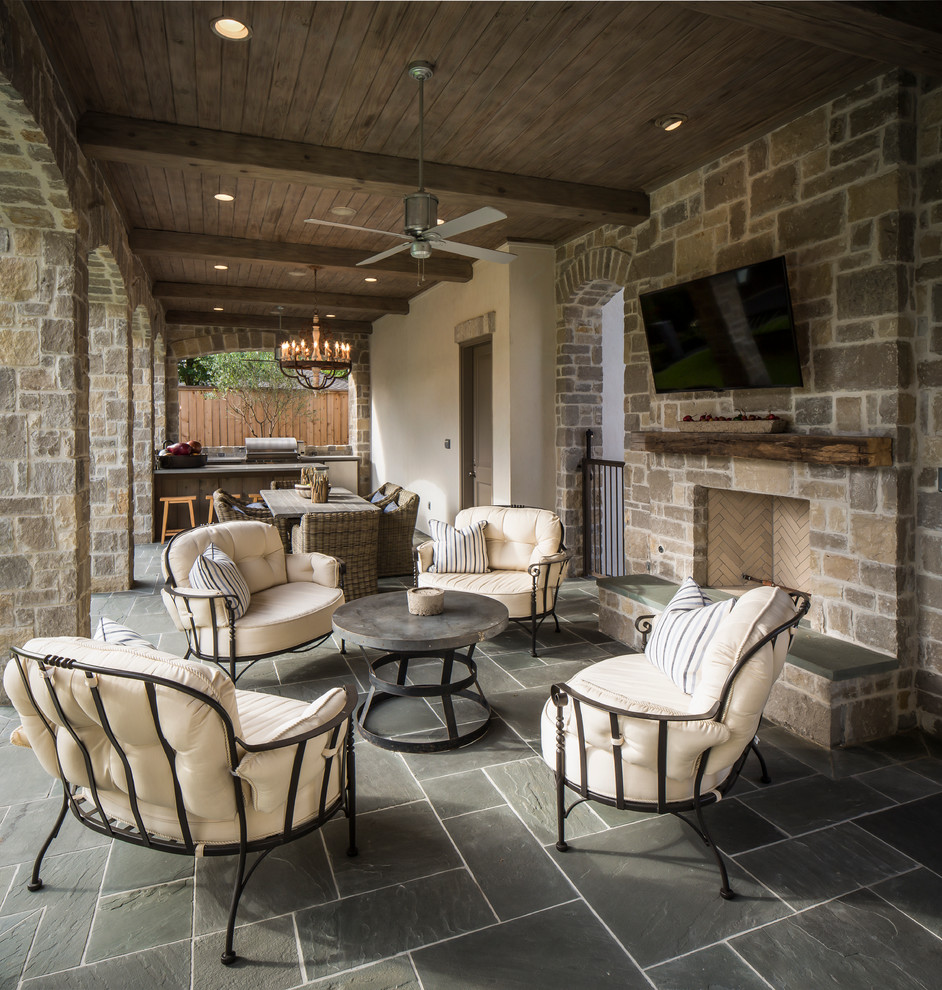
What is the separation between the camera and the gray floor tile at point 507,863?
2.12 metres

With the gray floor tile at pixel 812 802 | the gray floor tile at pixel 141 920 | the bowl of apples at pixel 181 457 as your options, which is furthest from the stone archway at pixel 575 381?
the bowl of apples at pixel 181 457

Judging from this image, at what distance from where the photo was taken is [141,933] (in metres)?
1.97

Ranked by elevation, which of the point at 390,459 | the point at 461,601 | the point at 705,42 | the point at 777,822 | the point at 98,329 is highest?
the point at 705,42

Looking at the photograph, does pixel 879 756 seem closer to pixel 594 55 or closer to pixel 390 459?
pixel 594 55

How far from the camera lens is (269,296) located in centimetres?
→ 843

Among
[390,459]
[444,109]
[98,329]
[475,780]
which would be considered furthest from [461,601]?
[390,459]

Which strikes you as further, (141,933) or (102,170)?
(102,170)

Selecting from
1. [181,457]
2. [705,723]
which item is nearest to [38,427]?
[705,723]

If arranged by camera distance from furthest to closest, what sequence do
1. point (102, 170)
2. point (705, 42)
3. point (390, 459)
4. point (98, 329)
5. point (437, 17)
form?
point (390, 459) → point (98, 329) → point (102, 170) → point (705, 42) → point (437, 17)

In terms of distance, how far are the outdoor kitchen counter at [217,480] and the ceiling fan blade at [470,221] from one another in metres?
5.69

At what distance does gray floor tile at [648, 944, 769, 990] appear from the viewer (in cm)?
180

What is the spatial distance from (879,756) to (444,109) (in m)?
3.75

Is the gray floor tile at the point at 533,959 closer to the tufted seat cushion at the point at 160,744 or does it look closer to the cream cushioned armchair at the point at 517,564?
the tufted seat cushion at the point at 160,744

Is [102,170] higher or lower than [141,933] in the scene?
higher
